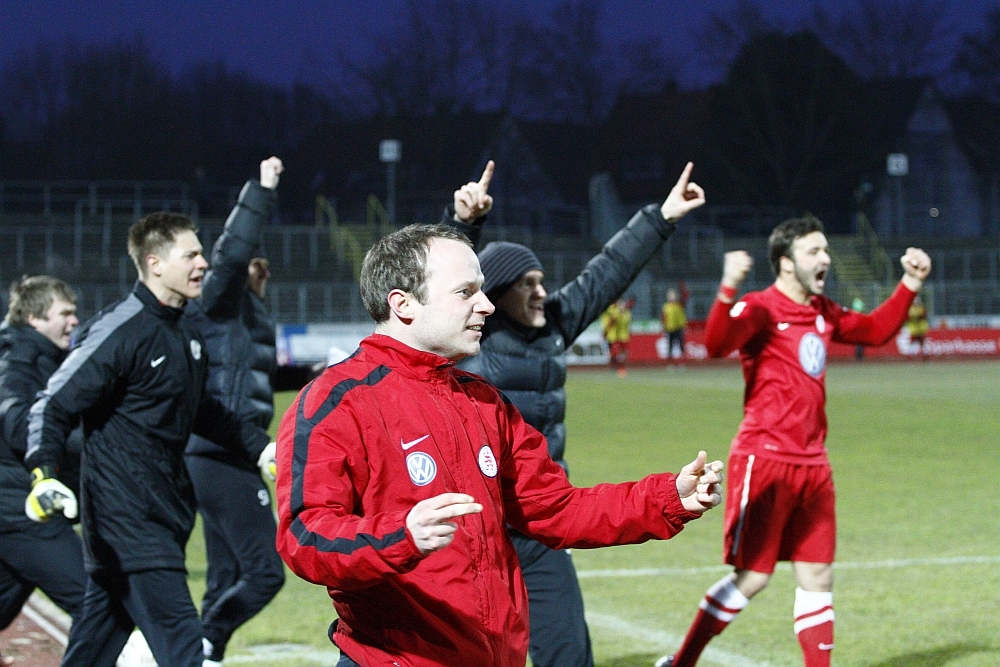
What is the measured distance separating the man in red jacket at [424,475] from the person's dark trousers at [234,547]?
274cm

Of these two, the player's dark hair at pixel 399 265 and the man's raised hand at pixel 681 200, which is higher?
the man's raised hand at pixel 681 200

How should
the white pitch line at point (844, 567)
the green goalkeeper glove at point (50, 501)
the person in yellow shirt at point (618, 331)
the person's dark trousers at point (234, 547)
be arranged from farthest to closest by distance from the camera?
the person in yellow shirt at point (618, 331), the white pitch line at point (844, 567), the person's dark trousers at point (234, 547), the green goalkeeper glove at point (50, 501)

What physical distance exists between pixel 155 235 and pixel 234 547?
1621 mm

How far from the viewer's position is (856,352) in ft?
116

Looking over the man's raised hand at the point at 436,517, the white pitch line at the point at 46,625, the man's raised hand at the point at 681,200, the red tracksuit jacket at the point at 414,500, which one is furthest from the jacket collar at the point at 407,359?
the white pitch line at the point at 46,625

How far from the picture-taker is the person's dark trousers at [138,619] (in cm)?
494

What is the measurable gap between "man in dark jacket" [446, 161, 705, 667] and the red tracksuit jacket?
160 cm

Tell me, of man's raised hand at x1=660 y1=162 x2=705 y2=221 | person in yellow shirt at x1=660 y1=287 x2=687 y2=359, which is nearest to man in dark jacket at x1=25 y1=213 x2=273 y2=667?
man's raised hand at x1=660 y1=162 x2=705 y2=221

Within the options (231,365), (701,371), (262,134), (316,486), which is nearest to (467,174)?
(262,134)

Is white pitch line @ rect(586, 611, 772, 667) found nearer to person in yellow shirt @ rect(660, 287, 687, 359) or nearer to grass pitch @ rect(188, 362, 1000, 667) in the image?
grass pitch @ rect(188, 362, 1000, 667)

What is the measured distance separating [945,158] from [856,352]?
29.9 m

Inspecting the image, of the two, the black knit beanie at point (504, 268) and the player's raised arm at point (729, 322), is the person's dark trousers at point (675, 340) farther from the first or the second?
the black knit beanie at point (504, 268)

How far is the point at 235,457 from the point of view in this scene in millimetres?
6305

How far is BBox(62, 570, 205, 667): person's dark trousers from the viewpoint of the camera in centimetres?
494
